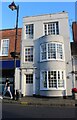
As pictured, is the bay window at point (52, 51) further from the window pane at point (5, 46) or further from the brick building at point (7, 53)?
the window pane at point (5, 46)

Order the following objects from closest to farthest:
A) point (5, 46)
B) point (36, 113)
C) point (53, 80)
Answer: point (36, 113)
point (53, 80)
point (5, 46)

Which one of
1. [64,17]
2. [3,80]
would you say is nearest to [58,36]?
[64,17]

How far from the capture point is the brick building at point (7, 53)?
867 inches

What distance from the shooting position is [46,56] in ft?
68.1

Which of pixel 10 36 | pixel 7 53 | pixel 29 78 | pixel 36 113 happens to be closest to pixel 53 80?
pixel 29 78

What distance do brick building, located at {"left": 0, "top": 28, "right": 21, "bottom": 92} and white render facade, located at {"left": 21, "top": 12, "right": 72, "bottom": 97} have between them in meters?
1.17

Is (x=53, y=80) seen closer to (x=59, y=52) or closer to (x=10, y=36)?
(x=59, y=52)

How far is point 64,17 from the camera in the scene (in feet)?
72.0

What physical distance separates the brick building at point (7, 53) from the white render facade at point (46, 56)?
1171 millimetres

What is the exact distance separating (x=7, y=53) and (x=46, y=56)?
488cm

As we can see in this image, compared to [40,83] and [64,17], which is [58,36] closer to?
[64,17]

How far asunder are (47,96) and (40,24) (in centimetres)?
791

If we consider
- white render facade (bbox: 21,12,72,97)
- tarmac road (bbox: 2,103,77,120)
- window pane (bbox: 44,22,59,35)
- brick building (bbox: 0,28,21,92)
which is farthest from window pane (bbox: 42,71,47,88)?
tarmac road (bbox: 2,103,77,120)

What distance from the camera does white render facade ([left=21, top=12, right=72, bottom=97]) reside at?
20.4 m
